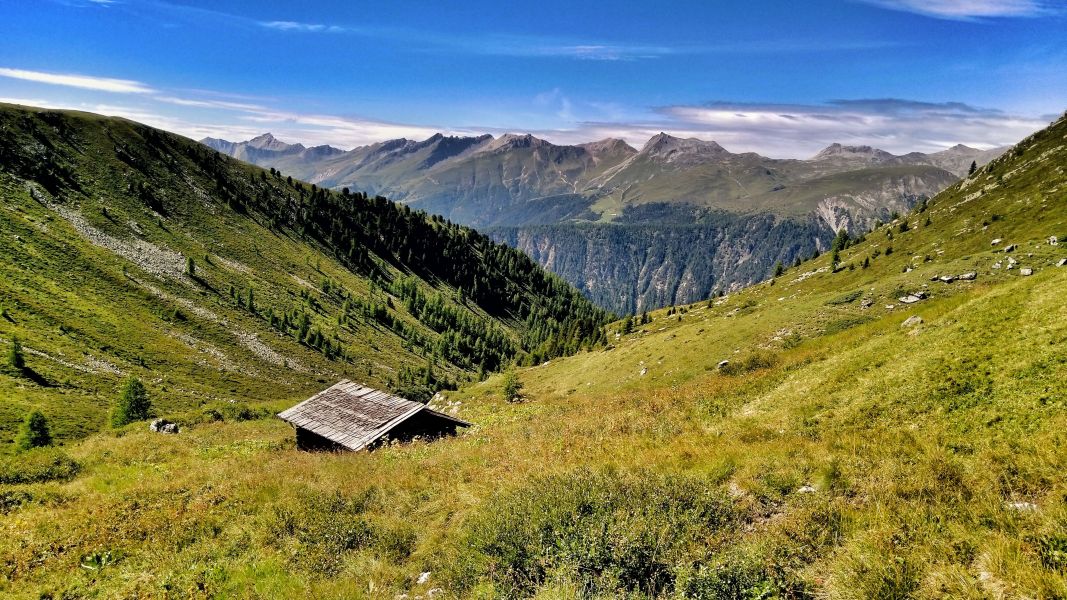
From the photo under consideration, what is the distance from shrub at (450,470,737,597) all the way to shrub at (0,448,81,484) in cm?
1957

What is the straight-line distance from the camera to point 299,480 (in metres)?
15.8

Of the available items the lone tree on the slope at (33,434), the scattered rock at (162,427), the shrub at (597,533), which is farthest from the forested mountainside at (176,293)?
the shrub at (597,533)

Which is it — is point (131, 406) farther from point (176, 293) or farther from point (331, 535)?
point (176, 293)

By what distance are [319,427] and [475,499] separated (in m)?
19.4

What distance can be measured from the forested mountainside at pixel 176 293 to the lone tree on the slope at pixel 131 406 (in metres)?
4.09

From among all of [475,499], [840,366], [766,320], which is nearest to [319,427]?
[475,499]

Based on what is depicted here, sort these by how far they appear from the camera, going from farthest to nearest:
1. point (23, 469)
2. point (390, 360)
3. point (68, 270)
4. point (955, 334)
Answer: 1. point (390, 360)
2. point (68, 270)
3. point (23, 469)
4. point (955, 334)

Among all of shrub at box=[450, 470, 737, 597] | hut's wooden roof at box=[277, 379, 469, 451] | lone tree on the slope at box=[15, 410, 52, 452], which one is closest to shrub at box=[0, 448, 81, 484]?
hut's wooden roof at box=[277, 379, 469, 451]

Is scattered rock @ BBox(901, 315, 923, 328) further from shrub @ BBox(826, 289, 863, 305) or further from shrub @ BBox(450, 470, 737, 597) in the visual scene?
shrub @ BBox(826, 289, 863, 305)

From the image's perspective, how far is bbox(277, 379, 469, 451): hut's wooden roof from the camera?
84.5ft

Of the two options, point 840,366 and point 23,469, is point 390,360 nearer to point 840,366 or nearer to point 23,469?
point 23,469

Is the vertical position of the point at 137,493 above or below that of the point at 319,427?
above

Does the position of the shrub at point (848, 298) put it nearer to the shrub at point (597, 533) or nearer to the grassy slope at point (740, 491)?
the grassy slope at point (740, 491)

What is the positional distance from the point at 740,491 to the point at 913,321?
12.9 m
